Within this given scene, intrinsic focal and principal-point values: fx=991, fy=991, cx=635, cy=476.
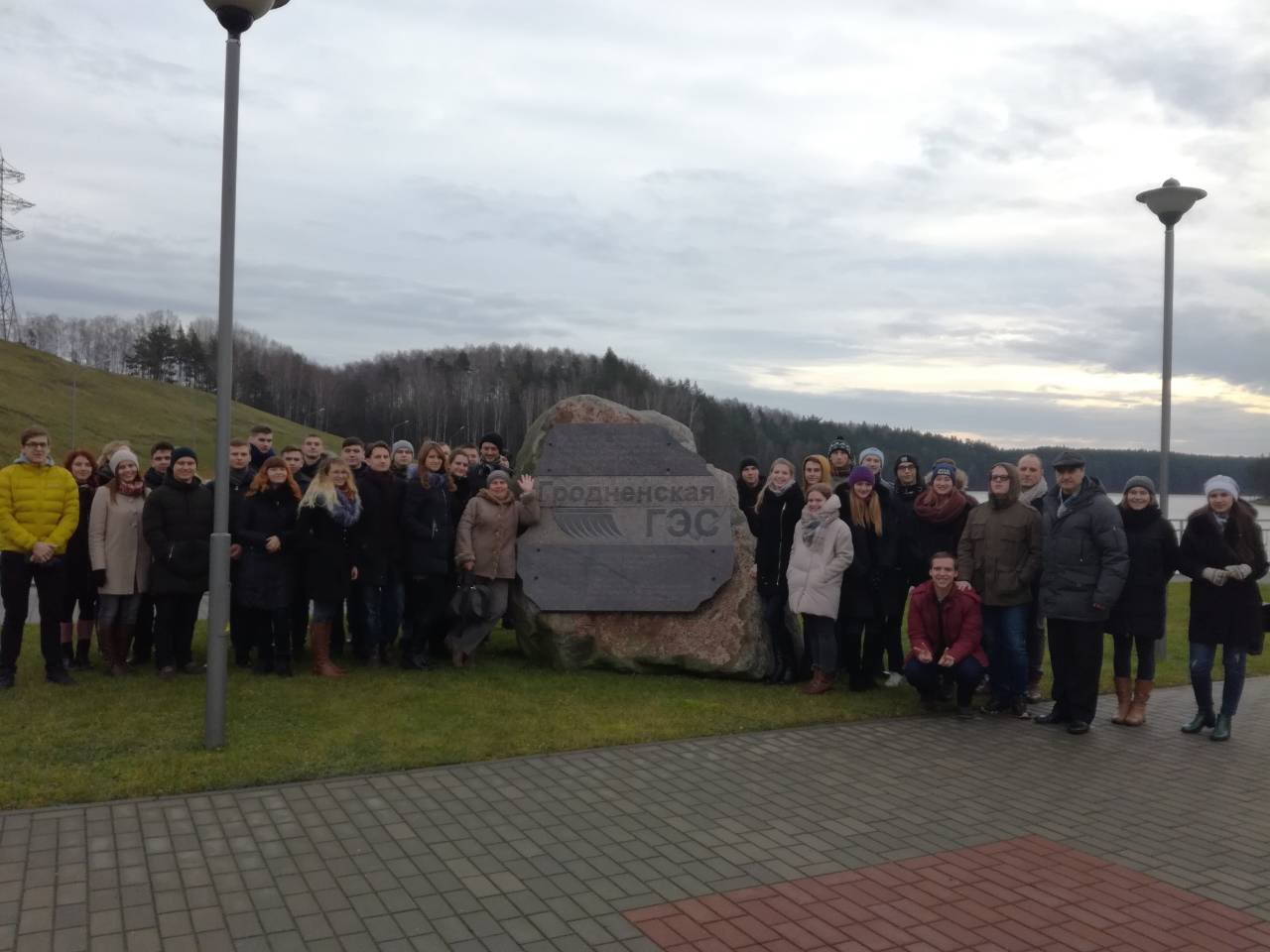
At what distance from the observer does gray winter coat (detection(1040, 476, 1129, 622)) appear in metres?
6.97

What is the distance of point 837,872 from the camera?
449 centimetres

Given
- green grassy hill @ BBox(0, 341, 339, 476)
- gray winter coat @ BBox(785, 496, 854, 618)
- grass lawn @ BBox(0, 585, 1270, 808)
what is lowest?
grass lawn @ BBox(0, 585, 1270, 808)

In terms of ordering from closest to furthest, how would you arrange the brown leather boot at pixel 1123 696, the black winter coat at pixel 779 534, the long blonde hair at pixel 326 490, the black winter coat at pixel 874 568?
the brown leather boot at pixel 1123 696 → the long blonde hair at pixel 326 490 → the black winter coat at pixel 874 568 → the black winter coat at pixel 779 534

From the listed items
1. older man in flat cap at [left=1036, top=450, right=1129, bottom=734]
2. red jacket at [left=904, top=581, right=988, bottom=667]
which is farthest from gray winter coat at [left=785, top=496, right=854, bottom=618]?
older man in flat cap at [left=1036, top=450, right=1129, bottom=734]

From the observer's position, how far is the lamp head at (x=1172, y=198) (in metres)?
10.9

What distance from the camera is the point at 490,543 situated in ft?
28.1

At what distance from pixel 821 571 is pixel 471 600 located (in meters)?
2.95

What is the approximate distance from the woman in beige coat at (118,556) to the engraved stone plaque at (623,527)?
305 centimetres

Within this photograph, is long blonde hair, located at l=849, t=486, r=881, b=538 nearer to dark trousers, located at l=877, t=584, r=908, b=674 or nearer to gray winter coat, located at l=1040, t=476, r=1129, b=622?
dark trousers, located at l=877, t=584, r=908, b=674

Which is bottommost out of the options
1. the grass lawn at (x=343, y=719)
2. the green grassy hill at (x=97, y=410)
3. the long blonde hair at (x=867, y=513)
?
the grass lawn at (x=343, y=719)

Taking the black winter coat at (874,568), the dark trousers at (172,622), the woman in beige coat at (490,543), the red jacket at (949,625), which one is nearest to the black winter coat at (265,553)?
the dark trousers at (172,622)

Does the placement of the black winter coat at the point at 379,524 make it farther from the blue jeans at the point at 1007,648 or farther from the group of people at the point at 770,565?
the blue jeans at the point at 1007,648

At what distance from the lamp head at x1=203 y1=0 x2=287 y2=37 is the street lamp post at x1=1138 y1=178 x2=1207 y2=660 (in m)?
9.45

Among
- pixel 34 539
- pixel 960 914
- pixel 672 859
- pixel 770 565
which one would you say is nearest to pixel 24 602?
pixel 34 539
